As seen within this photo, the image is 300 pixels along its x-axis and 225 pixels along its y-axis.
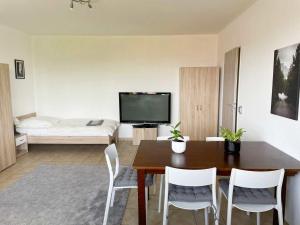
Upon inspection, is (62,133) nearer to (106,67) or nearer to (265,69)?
(106,67)

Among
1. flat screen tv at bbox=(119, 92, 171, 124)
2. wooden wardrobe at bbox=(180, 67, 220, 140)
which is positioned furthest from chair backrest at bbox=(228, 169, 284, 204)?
flat screen tv at bbox=(119, 92, 171, 124)

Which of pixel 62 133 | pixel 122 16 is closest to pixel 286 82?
pixel 122 16

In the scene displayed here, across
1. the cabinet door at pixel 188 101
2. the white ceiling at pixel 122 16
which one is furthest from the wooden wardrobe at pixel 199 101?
the white ceiling at pixel 122 16

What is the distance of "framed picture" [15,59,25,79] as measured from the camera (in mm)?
5096

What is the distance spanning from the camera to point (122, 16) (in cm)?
405

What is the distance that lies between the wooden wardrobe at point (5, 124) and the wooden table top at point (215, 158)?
8.79 ft

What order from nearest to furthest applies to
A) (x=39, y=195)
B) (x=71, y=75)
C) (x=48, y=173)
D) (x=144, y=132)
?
(x=39, y=195)
(x=48, y=173)
(x=144, y=132)
(x=71, y=75)

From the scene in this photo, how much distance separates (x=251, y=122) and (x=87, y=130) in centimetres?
311

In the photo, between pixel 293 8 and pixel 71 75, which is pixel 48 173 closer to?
pixel 71 75

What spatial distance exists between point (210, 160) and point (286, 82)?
111 centimetres

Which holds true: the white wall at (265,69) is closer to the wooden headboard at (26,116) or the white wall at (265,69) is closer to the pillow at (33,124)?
the pillow at (33,124)

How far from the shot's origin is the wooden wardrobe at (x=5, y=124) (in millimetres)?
4016

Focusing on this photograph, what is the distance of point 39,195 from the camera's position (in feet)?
10.4

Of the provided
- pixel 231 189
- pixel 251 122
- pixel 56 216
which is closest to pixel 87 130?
pixel 56 216
